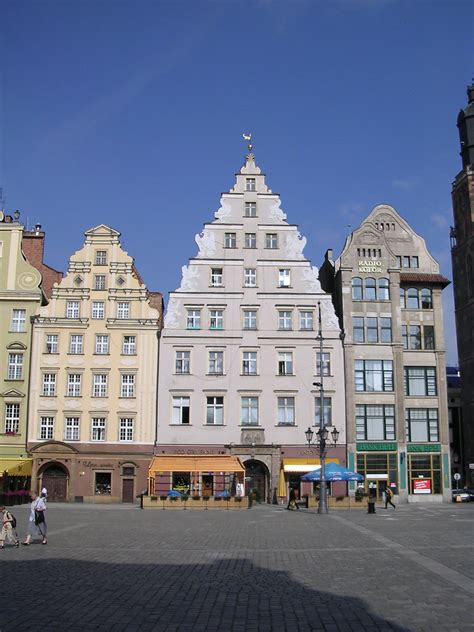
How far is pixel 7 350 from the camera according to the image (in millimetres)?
53219

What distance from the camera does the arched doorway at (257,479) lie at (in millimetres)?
51438

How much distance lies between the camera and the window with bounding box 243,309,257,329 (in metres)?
54.0

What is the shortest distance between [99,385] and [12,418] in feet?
21.6

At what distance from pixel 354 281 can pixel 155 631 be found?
47.1 meters

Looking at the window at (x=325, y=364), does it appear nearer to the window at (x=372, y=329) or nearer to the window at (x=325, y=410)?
the window at (x=325, y=410)

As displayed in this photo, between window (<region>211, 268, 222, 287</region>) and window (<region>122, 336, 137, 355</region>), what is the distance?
7276mm

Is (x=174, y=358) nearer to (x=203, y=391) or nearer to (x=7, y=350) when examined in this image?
(x=203, y=391)

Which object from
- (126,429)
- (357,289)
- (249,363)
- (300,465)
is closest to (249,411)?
(249,363)

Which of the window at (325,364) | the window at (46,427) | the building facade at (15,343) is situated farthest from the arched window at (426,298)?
the window at (46,427)

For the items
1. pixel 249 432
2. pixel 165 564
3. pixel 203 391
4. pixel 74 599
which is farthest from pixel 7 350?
pixel 74 599

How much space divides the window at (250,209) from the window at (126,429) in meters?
18.0

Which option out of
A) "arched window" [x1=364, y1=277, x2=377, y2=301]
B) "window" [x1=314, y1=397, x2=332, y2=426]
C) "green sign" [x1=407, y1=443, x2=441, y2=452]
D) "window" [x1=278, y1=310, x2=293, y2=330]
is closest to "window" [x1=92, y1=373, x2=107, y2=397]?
"window" [x1=278, y1=310, x2=293, y2=330]

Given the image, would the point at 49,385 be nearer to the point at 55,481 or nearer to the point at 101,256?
the point at 55,481

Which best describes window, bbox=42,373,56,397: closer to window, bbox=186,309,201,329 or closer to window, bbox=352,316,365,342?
window, bbox=186,309,201,329
